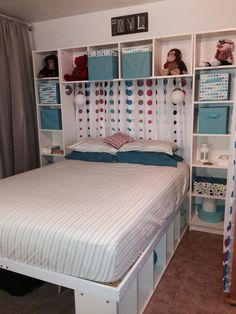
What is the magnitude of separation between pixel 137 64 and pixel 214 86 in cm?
81

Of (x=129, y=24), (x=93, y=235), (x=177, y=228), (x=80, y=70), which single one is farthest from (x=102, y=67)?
(x=93, y=235)

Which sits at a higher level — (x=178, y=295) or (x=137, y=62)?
(x=137, y=62)

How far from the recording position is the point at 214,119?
272 centimetres

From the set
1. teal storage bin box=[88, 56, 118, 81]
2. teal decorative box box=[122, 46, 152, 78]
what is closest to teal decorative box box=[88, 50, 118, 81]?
teal storage bin box=[88, 56, 118, 81]

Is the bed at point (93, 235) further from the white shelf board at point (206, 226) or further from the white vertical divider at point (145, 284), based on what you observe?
the white shelf board at point (206, 226)

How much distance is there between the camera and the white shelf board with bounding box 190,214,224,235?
9.51 ft

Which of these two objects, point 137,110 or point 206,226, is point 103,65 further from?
point 206,226

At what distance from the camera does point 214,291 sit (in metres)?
2.05

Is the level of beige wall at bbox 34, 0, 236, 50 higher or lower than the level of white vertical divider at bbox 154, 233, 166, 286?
higher

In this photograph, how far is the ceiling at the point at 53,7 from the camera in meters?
2.96

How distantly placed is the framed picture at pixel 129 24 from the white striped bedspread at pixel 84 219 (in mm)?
1695

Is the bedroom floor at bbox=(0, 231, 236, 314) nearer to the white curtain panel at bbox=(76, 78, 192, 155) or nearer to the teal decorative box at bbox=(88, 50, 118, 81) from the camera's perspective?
the white curtain panel at bbox=(76, 78, 192, 155)

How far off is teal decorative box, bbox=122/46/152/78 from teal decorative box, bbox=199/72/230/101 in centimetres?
55

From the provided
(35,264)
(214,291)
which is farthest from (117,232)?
(214,291)
